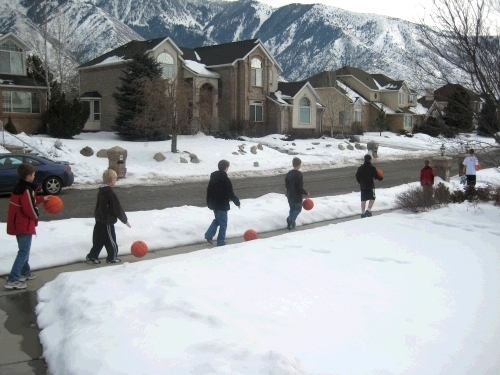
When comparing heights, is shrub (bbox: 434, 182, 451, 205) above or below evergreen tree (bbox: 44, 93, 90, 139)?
below

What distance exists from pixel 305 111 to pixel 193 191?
32162mm

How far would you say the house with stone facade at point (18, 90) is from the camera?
3569 cm

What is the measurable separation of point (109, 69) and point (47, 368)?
1542 inches

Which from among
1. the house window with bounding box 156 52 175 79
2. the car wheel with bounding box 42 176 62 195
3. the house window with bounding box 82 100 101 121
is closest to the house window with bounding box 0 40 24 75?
the house window with bounding box 82 100 101 121

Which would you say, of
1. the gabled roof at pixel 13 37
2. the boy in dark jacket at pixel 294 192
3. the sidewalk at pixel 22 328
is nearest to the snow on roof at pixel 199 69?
the gabled roof at pixel 13 37

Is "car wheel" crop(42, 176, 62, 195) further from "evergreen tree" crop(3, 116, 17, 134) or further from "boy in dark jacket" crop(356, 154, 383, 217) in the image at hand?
"evergreen tree" crop(3, 116, 17, 134)

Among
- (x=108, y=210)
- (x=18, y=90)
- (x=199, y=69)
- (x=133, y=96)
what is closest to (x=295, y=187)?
(x=108, y=210)

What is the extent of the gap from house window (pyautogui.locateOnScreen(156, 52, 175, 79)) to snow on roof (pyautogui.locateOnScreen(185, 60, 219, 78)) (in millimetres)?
1474

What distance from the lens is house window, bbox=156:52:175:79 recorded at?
4117 centimetres

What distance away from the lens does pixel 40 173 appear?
1819 cm

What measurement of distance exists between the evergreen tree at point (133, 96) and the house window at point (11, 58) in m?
8.17

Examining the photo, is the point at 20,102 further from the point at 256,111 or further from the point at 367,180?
the point at 367,180

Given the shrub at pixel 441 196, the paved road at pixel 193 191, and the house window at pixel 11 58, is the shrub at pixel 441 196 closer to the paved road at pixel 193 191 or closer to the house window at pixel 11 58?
the paved road at pixel 193 191

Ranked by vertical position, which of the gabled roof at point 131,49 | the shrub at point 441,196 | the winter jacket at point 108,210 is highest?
the gabled roof at point 131,49
